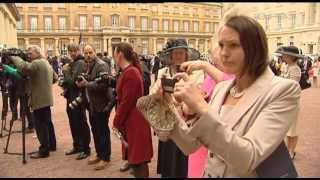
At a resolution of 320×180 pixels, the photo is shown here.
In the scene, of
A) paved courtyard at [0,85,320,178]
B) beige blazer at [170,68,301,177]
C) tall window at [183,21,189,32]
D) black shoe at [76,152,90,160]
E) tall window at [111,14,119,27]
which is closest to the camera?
beige blazer at [170,68,301,177]

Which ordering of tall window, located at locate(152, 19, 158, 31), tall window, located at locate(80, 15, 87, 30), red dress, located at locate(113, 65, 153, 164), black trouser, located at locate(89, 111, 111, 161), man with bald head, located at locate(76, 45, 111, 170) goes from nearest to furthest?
red dress, located at locate(113, 65, 153, 164)
man with bald head, located at locate(76, 45, 111, 170)
black trouser, located at locate(89, 111, 111, 161)
tall window, located at locate(80, 15, 87, 30)
tall window, located at locate(152, 19, 158, 31)

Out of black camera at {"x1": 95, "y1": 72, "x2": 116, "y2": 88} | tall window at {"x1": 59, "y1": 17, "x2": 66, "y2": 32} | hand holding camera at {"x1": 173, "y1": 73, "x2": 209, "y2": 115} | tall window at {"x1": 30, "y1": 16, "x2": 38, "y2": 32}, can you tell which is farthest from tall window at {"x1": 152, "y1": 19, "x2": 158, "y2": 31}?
hand holding camera at {"x1": 173, "y1": 73, "x2": 209, "y2": 115}

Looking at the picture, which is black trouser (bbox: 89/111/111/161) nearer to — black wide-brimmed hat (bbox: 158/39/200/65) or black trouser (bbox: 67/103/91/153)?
black trouser (bbox: 67/103/91/153)

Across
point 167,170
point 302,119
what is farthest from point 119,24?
point 167,170

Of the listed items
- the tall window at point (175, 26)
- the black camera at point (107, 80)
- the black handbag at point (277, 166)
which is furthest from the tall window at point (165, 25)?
the black handbag at point (277, 166)

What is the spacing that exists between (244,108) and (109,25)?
73.2m

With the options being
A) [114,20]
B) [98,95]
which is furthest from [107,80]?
[114,20]

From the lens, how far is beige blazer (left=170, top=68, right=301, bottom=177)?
1.33 meters

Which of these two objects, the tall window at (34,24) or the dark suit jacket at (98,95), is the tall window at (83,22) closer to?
the tall window at (34,24)

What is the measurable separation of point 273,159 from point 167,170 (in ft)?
10.0

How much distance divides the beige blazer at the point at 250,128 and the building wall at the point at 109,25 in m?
65.0

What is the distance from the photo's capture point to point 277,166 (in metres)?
1.42

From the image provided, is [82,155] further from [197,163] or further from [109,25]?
[109,25]

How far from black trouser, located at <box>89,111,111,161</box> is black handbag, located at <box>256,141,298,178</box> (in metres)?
4.35
